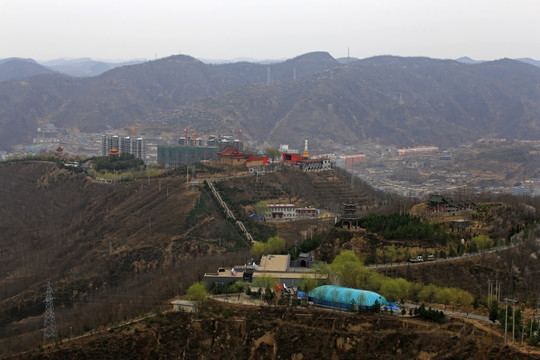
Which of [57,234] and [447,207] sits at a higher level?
[447,207]

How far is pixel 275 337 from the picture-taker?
44531mm

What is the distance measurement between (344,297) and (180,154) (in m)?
101

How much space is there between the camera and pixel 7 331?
61.2m

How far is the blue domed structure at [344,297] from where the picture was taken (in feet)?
154

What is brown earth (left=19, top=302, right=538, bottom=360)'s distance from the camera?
41688 mm

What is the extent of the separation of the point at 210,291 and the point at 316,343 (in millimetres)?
11890

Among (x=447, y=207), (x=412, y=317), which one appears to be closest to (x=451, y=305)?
(x=412, y=317)

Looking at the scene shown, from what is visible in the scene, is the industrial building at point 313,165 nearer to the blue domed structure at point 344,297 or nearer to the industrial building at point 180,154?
the industrial building at point 180,154

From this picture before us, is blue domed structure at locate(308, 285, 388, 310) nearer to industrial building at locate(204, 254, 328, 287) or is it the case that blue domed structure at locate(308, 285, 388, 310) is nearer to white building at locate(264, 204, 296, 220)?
industrial building at locate(204, 254, 328, 287)

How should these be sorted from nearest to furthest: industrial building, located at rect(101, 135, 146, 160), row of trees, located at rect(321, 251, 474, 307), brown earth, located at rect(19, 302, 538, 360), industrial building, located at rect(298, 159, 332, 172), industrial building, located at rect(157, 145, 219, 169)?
1. brown earth, located at rect(19, 302, 538, 360)
2. row of trees, located at rect(321, 251, 474, 307)
3. industrial building, located at rect(298, 159, 332, 172)
4. industrial building, located at rect(157, 145, 219, 169)
5. industrial building, located at rect(101, 135, 146, 160)

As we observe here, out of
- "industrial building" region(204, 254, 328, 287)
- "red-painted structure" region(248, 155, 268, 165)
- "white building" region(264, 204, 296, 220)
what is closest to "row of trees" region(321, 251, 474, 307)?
"industrial building" region(204, 254, 328, 287)

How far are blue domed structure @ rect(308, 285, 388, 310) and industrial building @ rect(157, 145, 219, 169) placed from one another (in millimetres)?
94776

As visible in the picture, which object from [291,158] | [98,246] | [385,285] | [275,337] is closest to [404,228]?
[385,285]

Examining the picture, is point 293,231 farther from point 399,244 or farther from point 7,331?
point 7,331
